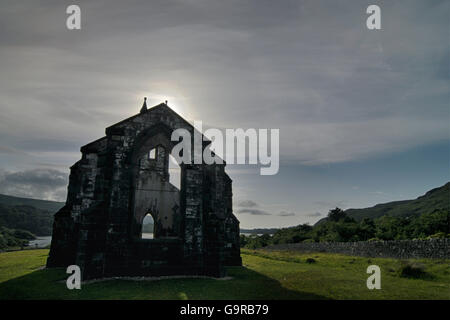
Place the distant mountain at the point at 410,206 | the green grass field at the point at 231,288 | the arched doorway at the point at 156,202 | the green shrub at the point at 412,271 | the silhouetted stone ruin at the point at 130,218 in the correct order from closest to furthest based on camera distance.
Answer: the green grass field at the point at 231,288, the silhouetted stone ruin at the point at 130,218, the green shrub at the point at 412,271, the arched doorway at the point at 156,202, the distant mountain at the point at 410,206

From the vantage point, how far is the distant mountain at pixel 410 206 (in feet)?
262

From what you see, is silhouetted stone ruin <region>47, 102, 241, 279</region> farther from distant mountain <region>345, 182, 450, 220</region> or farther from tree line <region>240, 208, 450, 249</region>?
distant mountain <region>345, 182, 450, 220</region>

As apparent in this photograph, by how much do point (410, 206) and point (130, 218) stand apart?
105m

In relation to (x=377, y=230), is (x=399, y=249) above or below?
above

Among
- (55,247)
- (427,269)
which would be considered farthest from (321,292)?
(55,247)

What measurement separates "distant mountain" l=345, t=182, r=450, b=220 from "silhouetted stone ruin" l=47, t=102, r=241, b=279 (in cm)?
8145

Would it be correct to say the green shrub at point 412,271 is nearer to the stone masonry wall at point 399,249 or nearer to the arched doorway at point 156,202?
the stone masonry wall at point 399,249

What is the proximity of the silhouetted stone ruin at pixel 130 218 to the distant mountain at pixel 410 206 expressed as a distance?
267 ft

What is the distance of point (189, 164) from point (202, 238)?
3.78m

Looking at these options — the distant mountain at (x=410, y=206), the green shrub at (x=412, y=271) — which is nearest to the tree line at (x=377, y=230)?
the green shrub at (x=412, y=271)

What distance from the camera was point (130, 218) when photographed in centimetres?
1288

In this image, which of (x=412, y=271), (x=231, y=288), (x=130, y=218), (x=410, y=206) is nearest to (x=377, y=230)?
(x=412, y=271)

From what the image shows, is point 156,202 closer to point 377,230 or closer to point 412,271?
point 412,271
